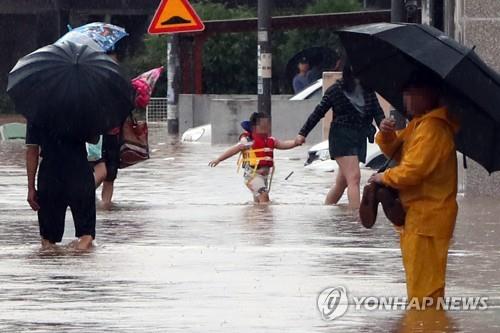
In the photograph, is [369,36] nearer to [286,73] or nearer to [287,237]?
[287,237]

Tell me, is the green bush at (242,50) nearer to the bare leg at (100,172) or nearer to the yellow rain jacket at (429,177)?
the bare leg at (100,172)

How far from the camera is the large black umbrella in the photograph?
27.4 feet

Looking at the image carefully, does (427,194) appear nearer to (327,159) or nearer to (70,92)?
(70,92)

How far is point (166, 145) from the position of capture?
26688 millimetres

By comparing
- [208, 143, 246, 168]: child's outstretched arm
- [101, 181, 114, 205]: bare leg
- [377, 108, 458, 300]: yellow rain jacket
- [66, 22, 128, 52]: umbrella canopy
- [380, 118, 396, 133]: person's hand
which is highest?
[66, 22, 128, 52]: umbrella canopy

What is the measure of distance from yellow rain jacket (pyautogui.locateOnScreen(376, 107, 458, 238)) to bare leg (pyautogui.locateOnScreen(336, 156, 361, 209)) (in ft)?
19.9

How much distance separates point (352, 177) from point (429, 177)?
20.3ft

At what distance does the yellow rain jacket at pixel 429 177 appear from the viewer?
8219 mm

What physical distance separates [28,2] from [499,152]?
1329 inches

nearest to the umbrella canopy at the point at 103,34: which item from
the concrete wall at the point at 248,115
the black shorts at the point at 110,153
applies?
the black shorts at the point at 110,153

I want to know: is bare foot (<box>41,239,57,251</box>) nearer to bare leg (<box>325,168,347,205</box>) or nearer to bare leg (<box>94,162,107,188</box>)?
bare leg (<box>94,162,107,188</box>)

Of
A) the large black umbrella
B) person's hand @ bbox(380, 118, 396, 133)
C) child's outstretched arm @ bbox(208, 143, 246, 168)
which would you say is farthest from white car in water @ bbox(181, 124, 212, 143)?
person's hand @ bbox(380, 118, 396, 133)

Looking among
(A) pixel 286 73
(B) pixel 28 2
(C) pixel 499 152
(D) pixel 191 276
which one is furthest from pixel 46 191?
(B) pixel 28 2

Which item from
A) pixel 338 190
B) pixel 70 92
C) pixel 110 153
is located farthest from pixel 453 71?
pixel 110 153
